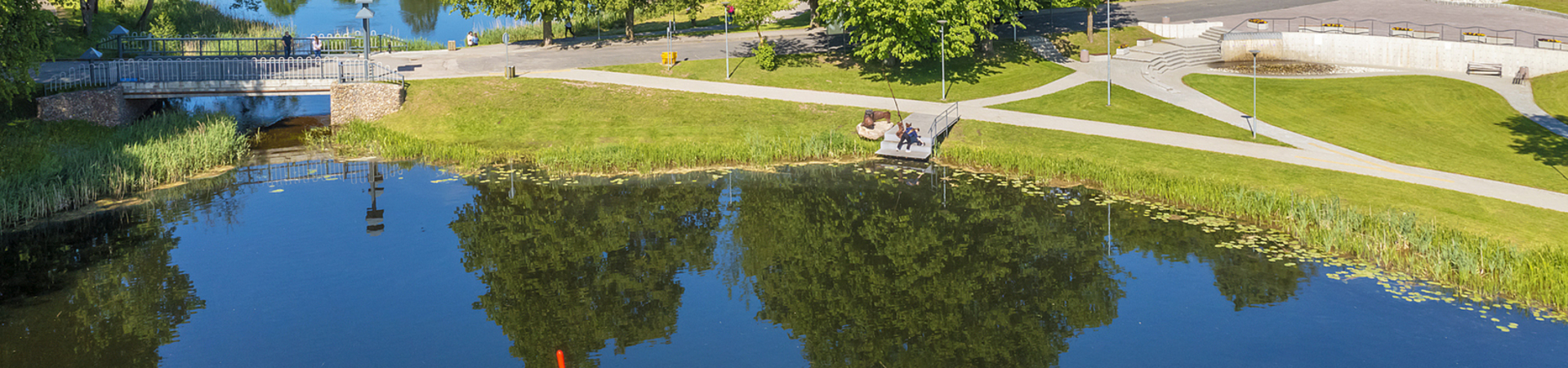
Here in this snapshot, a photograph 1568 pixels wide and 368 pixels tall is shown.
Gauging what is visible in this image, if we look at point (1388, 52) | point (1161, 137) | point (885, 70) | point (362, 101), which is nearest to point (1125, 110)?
point (1161, 137)

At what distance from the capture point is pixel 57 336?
21.1m

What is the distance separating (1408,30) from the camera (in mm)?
55812

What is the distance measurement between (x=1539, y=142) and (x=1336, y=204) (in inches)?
584

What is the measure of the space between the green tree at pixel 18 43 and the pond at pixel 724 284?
7.33 meters

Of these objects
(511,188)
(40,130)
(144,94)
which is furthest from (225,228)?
(144,94)

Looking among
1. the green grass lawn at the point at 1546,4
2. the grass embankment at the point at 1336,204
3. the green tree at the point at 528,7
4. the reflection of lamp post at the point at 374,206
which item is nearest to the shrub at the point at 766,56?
the green tree at the point at 528,7

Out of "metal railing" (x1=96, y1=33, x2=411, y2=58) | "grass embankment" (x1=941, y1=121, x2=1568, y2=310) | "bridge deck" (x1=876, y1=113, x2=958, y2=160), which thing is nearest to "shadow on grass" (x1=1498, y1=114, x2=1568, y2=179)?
"grass embankment" (x1=941, y1=121, x2=1568, y2=310)

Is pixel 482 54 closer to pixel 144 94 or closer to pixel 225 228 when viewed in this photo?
pixel 144 94

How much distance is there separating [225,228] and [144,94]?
17.9 m

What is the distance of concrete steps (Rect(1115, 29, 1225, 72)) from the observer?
53409mm

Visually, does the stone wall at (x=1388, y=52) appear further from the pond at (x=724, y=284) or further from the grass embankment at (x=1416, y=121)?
the pond at (x=724, y=284)

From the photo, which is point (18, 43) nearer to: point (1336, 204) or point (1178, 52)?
point (1336, 204)

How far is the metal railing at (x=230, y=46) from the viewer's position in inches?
2032

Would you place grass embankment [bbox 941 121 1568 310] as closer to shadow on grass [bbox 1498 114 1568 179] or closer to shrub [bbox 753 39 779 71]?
shadow on grass [bbox 1498 114 1568 179]
